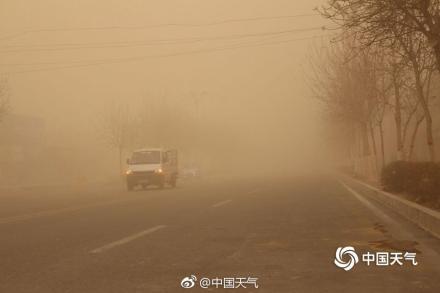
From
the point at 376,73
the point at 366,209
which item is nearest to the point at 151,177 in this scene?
the point at 376,73

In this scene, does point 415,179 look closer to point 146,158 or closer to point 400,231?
point 400,231

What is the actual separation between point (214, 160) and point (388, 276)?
9877cm

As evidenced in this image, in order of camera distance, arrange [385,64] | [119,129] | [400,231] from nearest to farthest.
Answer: [400,231] → [385,64] → [119,129]

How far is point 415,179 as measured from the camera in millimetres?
14297

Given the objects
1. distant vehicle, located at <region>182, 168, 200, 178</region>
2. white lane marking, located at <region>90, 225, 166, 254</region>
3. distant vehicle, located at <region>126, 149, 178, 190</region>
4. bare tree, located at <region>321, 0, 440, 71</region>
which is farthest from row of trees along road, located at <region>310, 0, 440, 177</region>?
distant vehicle, located at <region>182, 168, 200, 178</region>

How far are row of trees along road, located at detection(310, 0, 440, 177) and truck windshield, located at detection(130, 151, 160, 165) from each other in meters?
10.5

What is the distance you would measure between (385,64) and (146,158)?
12214mm

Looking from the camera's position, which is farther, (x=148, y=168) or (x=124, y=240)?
(x=148, y=168)

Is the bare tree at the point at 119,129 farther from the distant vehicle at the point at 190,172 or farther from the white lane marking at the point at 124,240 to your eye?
the white lane marking at the point at 124,240

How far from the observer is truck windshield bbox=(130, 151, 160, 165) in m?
28.3

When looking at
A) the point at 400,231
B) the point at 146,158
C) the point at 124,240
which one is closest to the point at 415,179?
the point at 400,231

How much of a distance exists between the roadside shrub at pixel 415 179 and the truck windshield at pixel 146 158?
1271 cm

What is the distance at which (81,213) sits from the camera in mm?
14672

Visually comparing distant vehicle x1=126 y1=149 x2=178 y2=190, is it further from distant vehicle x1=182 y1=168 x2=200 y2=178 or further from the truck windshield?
distant vehicle x1=182 y1=168 x2=200 y2=178
